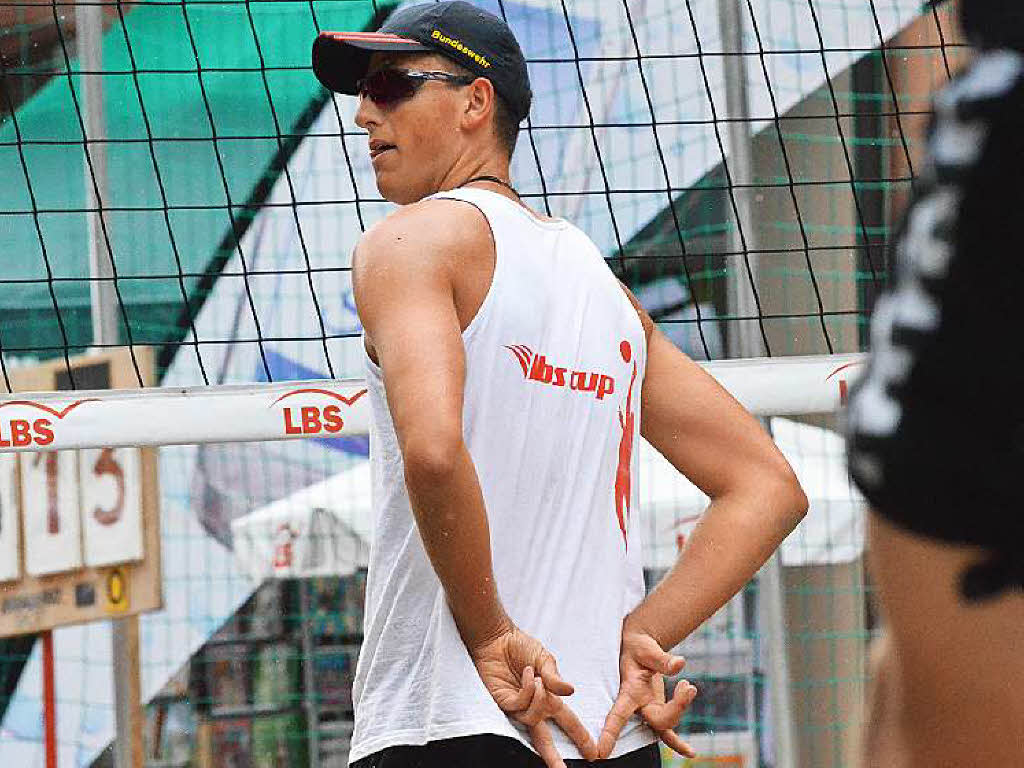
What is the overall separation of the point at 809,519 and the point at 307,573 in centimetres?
155

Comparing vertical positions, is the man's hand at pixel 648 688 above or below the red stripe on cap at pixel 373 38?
below

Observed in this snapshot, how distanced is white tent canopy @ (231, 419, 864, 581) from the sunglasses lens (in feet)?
10.6

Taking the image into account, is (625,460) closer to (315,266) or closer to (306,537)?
(306,537)

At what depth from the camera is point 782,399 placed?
3.38 metres

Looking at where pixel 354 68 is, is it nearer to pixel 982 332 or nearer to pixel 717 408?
pixel 717 408

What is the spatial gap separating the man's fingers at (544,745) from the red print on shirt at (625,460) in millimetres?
285

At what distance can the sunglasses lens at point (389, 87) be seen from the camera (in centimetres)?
210

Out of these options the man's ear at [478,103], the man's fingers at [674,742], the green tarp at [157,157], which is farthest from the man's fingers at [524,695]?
the green tarp at [157,157]

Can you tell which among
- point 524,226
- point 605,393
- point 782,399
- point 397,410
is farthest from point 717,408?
point 782,399

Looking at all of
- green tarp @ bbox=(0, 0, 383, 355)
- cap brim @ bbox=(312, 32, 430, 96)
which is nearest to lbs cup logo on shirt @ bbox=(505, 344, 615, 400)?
cap brim @ bbox=(312, 32, 430, 96)

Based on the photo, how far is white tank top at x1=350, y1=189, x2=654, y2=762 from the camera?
1873 millimetres

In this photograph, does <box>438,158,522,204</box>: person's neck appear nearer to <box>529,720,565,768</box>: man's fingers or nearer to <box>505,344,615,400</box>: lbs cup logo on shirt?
<box>505,344,615,400</box>: lbs cup logo on shirt

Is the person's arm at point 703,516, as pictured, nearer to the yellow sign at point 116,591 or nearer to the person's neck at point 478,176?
the person's neck at point 478,176

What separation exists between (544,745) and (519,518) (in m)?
0.25
